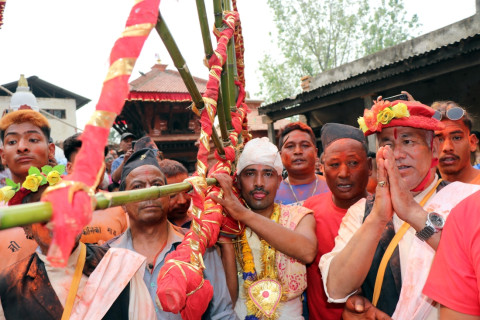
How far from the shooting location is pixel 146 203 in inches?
94.3

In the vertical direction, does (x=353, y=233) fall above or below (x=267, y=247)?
above

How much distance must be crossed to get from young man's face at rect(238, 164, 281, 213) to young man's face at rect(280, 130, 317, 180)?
4.28 feet

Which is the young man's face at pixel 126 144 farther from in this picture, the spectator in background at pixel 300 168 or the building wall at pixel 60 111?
the building wall at pixel 60 111

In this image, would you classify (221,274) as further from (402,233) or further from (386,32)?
(386,32)

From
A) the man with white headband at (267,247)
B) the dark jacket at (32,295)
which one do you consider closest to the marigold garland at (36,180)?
the dark jacket at (32,295)

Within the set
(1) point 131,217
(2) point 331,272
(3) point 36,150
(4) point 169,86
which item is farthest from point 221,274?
(4) point 169,86

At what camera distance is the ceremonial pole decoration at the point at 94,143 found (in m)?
0.59

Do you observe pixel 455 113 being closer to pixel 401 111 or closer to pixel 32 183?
pixel 401 111

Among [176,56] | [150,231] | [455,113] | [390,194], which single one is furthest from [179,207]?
[455,113]

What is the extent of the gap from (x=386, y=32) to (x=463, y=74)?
18013mm

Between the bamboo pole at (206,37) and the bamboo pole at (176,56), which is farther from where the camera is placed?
the bamboo pole at (206,37)

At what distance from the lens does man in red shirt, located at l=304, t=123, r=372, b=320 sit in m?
2.48

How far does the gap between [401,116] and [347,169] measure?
749mm

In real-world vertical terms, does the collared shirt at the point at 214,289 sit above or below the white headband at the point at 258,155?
Result: below
